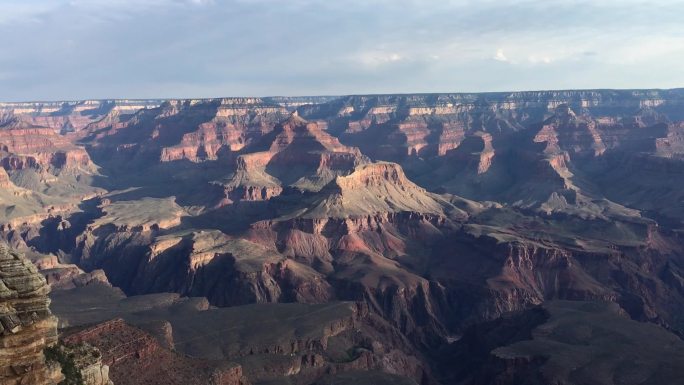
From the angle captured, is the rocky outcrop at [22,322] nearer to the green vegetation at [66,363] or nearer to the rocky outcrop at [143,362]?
the green vegetation at [66,363]

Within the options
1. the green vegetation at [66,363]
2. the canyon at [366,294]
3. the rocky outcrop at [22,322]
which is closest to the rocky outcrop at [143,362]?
the canyon at [366,294]

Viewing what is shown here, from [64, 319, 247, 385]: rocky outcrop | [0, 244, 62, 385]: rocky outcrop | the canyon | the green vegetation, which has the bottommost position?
the canyon

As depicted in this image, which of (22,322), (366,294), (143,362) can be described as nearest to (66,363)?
(22,322)

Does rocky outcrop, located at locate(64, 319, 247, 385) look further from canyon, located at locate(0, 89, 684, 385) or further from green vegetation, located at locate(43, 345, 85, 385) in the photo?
green vegetation, located at locate(43, 345, 85, 385)

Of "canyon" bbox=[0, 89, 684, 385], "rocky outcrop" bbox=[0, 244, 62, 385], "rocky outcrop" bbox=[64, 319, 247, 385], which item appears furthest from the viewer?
"canyon" bbox=[0, 89, 684, 385]

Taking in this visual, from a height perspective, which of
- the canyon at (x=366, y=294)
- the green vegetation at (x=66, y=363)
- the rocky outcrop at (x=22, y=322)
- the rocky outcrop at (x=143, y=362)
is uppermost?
the rocky outcrop at (x=22, y=322)

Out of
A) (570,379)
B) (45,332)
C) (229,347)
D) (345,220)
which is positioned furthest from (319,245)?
(45,332)

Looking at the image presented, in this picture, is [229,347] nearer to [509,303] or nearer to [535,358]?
[535,358]

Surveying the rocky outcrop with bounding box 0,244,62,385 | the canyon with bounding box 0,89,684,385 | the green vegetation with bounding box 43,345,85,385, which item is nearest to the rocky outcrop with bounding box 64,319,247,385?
the canyon with bounding box 0,89,684,385
